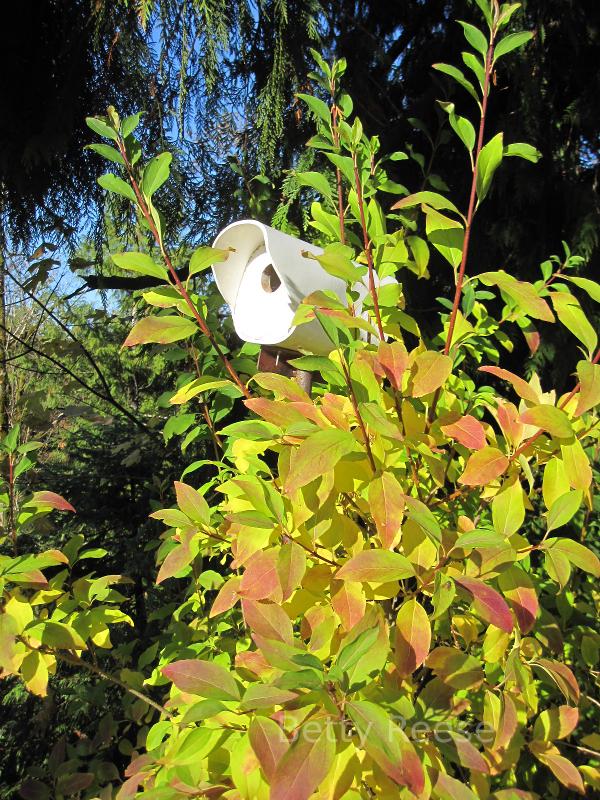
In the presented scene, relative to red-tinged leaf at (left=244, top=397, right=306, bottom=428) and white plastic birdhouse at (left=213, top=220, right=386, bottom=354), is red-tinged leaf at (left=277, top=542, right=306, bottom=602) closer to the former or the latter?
red-tinged leaf at (left=244, top=397, right=306, bottom=428)

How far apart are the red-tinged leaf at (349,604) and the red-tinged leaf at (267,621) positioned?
0.21ft

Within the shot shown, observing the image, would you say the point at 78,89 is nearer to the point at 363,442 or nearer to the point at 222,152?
the point at 222,152

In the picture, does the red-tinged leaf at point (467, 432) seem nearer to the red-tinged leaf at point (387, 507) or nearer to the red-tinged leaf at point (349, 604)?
the red-tinged leaf at point (387, 507)

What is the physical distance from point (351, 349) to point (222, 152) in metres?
1.94

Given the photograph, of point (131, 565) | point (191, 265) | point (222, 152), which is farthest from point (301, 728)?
point (222, 152)

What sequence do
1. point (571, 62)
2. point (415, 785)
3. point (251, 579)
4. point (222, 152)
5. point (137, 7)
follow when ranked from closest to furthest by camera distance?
point (415, 785)
point (251, 579)
point (137, 7)
point (571, 62)
point (222, 152)

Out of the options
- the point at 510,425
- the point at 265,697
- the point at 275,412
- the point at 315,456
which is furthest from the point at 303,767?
the point at 510,425

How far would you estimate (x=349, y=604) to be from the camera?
28.4 inches

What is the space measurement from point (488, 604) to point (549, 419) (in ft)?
0.72

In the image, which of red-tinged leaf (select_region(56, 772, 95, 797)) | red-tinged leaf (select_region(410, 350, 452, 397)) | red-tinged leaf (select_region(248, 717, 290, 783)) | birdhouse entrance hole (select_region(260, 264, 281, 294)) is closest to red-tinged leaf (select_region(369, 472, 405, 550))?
red-tinged leaf (select_region(410, 350, 452, 397))

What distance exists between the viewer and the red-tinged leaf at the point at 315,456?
629 millimetres

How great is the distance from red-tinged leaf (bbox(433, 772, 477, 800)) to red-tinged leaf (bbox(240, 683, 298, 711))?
235 millimetres

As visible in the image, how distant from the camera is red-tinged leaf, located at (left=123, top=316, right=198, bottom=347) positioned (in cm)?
82

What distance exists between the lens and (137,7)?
5.94 ft
